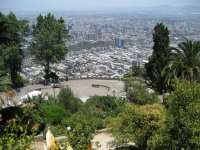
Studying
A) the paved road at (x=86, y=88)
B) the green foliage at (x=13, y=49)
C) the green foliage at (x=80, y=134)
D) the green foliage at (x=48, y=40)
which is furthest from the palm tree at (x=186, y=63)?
the green foliage at (x=48, y=40)

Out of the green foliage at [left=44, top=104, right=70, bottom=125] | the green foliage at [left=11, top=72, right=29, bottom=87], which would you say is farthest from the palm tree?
the green foliage at [left=11, top=72, right=29, bottom=87]

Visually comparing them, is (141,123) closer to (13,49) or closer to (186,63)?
(186,63)

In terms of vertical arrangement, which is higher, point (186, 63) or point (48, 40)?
point (186, 63)

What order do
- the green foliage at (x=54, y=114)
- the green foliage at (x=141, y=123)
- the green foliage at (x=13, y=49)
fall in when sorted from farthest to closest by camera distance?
the green foliage at (x=13, y=49), the green foliage at (x=54, y=114), the green foliage at (x=141, y=123)

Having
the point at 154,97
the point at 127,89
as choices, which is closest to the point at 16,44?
the point at 127,89

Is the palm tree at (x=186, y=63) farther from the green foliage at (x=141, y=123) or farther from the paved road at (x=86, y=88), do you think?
the paved road at (x=86, y=88)

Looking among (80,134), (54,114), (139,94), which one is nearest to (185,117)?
(80,134)
